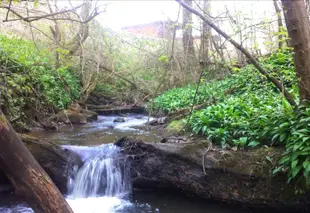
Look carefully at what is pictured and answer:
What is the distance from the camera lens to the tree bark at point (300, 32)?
4.81 metres

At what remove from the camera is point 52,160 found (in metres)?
6.38

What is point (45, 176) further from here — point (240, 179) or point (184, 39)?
point (184, 39)

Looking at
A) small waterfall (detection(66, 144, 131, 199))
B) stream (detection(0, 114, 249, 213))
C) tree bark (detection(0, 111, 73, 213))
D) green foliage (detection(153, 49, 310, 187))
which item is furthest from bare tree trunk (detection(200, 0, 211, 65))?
tree bark (detection(0, 111, 73, 213))

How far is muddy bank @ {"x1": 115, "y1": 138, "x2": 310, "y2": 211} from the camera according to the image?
16.5 feet

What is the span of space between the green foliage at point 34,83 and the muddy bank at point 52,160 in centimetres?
244

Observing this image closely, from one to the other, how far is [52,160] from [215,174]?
3609 millimetres

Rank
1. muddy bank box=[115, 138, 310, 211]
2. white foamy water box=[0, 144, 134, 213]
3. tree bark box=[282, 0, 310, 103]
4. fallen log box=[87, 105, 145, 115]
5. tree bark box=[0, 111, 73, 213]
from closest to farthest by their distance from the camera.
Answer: tree bark box=[0, 111, 73, 213], tree bark box=[282, 0, 310, 103], muddy bank box=[115, 138, 310, 211], white foamy water box=[0, 144, 134, 213], fallen log box=[87, 105, 145, 115]

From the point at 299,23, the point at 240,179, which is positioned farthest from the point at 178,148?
the point at 299,23

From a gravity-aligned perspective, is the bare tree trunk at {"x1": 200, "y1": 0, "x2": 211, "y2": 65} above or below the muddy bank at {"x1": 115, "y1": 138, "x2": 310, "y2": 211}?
above

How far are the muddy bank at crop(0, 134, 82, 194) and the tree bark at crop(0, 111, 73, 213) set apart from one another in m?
3.55

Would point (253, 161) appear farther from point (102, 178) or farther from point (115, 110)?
point (115, 110)

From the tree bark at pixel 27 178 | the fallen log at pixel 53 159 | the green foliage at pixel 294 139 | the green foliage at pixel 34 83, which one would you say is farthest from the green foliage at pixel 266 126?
the green foliage at pixel 34 83

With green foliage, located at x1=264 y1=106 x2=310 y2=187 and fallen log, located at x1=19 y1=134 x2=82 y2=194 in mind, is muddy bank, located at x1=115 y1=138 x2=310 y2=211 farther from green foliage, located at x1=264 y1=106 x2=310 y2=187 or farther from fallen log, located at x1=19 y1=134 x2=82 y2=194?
fallen log, located at x1=19 y1=134 x2=82 y2=194

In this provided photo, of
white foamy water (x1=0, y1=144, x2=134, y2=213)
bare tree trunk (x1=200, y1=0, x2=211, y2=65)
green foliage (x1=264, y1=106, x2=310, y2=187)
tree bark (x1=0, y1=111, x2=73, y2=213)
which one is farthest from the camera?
bare tree trunk (x1=200, y1=0, x2=211, y2=65)
